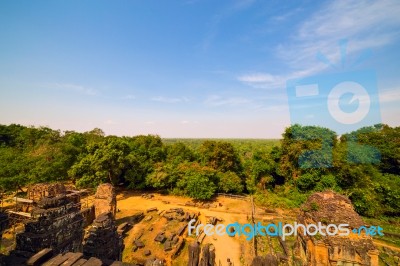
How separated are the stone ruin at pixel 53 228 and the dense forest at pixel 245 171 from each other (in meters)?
18.3

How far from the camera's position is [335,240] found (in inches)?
346

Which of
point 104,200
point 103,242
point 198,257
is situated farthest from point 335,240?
point 104,200

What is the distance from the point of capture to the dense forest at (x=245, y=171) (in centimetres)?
2133

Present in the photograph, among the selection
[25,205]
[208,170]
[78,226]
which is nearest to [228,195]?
[208,170]

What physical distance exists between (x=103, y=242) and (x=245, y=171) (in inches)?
1117

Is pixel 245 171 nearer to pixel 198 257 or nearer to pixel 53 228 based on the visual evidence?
pixel 198 257

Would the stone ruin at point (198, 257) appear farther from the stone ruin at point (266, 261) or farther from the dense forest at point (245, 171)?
the dense forest at point (245, 171)

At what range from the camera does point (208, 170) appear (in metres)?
25.1

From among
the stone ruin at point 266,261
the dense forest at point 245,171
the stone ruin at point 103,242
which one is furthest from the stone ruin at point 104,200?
the stone ruin at point 266,261

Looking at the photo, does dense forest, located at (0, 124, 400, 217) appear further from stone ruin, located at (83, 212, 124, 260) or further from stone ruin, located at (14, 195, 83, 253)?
stone ruin, located at (14, 195, 83, 253)

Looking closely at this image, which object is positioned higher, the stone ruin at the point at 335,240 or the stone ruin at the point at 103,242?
the stone ruin at the point at 103,242

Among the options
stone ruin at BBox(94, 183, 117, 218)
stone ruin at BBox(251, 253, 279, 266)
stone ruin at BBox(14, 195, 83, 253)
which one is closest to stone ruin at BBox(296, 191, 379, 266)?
stone ruin at BBox(251, 253, 279, 266)

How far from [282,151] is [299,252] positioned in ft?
57.3

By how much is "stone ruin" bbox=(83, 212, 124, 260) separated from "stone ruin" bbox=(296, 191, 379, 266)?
323 inches
